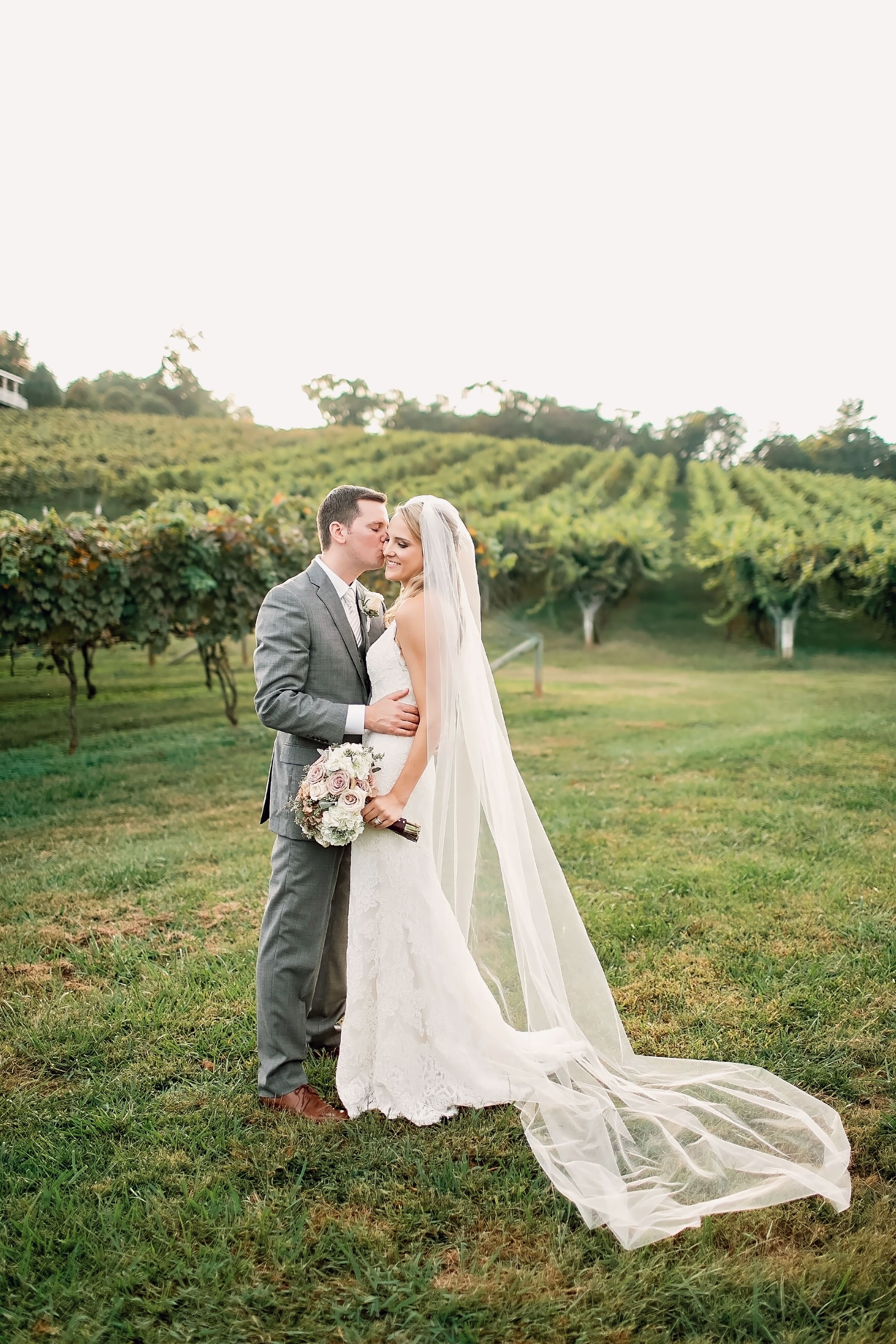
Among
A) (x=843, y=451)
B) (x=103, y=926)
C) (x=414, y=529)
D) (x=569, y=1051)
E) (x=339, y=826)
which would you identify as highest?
(x=843, y=451)

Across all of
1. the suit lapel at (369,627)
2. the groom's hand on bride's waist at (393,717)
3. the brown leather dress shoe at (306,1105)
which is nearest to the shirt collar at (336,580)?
the suit lapel at (369,627)

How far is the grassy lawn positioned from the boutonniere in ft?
5.07

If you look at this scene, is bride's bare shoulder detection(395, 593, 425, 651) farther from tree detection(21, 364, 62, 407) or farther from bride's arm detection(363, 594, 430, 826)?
tree detection(21, 364, 62, 407)

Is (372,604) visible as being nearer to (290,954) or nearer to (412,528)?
(412,528)

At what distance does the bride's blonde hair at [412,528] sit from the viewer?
2904mm

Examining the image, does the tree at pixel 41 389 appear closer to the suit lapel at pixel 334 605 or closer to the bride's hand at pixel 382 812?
the suit lapel at pixel 334 605

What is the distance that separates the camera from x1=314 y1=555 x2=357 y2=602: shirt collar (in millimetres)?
2980

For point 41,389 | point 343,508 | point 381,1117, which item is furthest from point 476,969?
point 41,389

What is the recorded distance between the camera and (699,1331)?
6.49 ft

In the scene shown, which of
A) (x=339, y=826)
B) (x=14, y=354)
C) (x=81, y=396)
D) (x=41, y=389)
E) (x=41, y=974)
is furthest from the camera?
(x=81, y=396)

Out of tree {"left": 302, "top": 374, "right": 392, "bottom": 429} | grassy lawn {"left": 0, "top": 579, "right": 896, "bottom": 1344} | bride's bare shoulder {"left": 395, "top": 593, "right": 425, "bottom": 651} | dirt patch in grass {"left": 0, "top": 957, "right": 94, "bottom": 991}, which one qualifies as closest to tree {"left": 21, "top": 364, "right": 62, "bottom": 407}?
tree {"left": 302, "top": 374, "right": 392, "bottom": 429}

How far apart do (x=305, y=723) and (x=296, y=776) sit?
9.0 inches

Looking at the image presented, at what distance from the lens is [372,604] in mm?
3232

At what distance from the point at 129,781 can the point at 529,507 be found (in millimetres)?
20509
